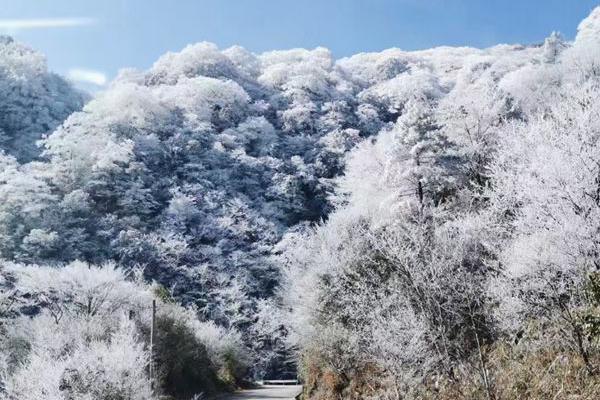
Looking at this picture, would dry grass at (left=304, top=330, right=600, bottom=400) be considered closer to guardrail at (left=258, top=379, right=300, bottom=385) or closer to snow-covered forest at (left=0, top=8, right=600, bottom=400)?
snow-covered forest at (left=0, top=8, right=600, bottom=400)

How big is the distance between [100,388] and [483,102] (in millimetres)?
29664

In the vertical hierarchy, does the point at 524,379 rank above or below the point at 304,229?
below

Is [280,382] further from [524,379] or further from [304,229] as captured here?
[524,379]

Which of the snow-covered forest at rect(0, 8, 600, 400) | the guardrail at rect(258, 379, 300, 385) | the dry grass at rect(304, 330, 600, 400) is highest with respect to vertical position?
the snow-covered forest at rect(0, 8, 600, 400)

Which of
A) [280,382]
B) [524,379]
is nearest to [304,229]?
[280,382]

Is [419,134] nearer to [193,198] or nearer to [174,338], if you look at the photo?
[174,338]

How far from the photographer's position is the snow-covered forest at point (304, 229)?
50.5 feet

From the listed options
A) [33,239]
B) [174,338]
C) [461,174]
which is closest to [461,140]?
[461,174]

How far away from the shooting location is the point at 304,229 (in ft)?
212

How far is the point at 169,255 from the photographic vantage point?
191 ft

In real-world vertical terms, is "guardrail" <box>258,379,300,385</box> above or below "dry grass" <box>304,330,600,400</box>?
below

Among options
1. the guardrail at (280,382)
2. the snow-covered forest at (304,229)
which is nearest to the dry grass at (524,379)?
the snow-covered forest at (304,229)

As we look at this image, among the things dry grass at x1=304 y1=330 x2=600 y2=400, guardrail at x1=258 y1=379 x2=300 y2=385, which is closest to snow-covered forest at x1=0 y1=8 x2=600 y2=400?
dry grass at x1=304 y1=330 x2=600 y2=400

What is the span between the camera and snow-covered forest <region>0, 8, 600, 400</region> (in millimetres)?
15383
